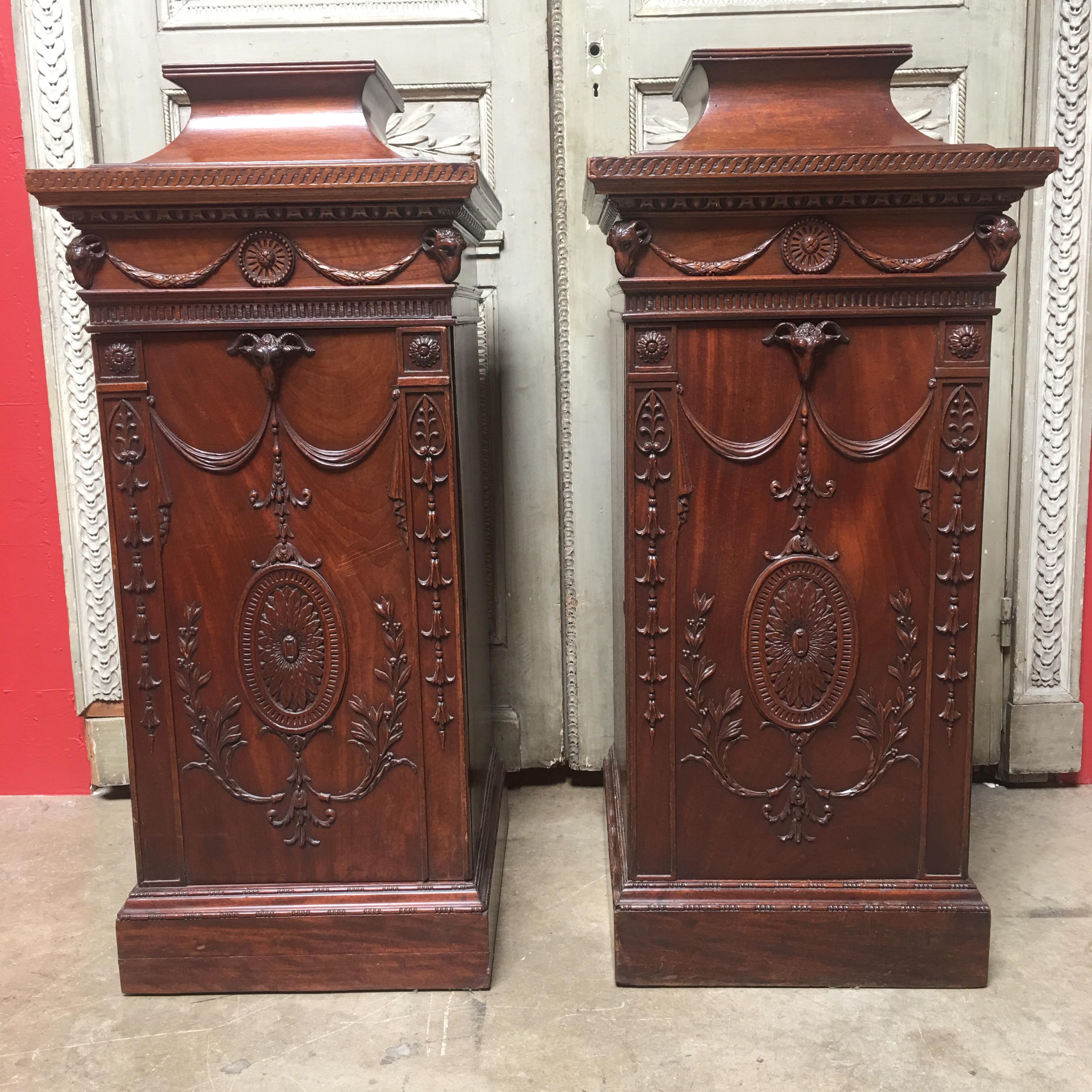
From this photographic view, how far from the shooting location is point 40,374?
2.55 meters

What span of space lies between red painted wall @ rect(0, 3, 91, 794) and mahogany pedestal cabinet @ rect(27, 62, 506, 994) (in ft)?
3.16

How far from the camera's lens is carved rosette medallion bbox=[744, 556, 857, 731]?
5.88ft

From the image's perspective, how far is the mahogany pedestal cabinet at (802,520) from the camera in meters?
1.68

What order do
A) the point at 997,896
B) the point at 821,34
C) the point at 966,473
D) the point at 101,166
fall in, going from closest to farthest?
the point at 101,166
the point at 966,473
the point at 997,896
the point at 821,34

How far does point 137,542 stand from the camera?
1.79m

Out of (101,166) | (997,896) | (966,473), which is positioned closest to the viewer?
(101,166)

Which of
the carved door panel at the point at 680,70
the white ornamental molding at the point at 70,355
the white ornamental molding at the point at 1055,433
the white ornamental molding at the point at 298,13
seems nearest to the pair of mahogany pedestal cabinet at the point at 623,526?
the carved door panel at the point at 680,70

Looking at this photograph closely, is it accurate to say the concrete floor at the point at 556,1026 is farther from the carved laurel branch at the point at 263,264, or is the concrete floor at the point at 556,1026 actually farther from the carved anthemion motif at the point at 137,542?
the carved laurel branch at the point at 263,264

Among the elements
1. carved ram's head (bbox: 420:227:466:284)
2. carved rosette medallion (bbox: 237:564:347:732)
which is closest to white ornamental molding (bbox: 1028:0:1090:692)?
carved ram's head (bbox: 420:227:466:284)

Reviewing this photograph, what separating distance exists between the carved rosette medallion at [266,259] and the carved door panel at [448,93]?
27.2 inches

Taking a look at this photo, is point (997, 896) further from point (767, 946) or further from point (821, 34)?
point (821, 34)

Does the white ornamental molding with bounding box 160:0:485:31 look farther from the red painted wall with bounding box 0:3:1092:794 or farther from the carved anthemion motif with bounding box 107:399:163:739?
the carved anthemion motif with bounding box 107:399:163:739

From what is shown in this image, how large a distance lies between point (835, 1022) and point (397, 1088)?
0.76 m

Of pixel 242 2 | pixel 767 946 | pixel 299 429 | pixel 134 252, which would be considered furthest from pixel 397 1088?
pixel 242 2
